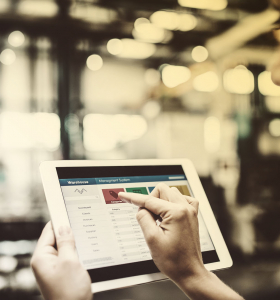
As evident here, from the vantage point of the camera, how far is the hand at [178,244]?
0.60m

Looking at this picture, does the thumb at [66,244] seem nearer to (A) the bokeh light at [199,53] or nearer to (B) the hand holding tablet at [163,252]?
(B) the hand holding tablet at [163,252]

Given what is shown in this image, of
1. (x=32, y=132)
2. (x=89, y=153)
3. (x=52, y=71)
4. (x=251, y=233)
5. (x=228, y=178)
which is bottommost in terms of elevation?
(x=251, y=233)

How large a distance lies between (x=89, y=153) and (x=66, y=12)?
4.37ft

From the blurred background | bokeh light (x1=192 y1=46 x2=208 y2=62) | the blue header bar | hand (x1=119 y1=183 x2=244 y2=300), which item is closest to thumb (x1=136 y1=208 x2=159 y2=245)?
hand (x1=119 y1=183 x2=244 y2=300)

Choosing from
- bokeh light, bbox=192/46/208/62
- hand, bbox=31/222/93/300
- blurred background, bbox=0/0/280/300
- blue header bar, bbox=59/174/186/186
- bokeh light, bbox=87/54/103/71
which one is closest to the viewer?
hand, bbox=31/222/93/300

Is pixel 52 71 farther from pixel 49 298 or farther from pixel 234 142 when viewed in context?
pixel 49 298

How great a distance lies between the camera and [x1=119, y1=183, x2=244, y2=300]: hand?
598 mm

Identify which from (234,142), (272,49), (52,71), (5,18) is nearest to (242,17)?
(272,49)

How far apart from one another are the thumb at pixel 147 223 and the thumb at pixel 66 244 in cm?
15

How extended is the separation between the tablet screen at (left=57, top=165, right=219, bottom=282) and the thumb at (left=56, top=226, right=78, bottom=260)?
25 mm

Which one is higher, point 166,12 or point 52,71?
point 166,12

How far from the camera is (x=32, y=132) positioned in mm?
2559

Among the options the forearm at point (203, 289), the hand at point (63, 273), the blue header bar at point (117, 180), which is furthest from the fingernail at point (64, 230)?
the forearm at point (203, 289)

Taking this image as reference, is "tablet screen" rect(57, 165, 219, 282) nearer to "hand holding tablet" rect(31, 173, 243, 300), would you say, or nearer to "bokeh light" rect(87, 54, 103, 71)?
"hand holding tablet" rect(31, 173, 243, 300)
